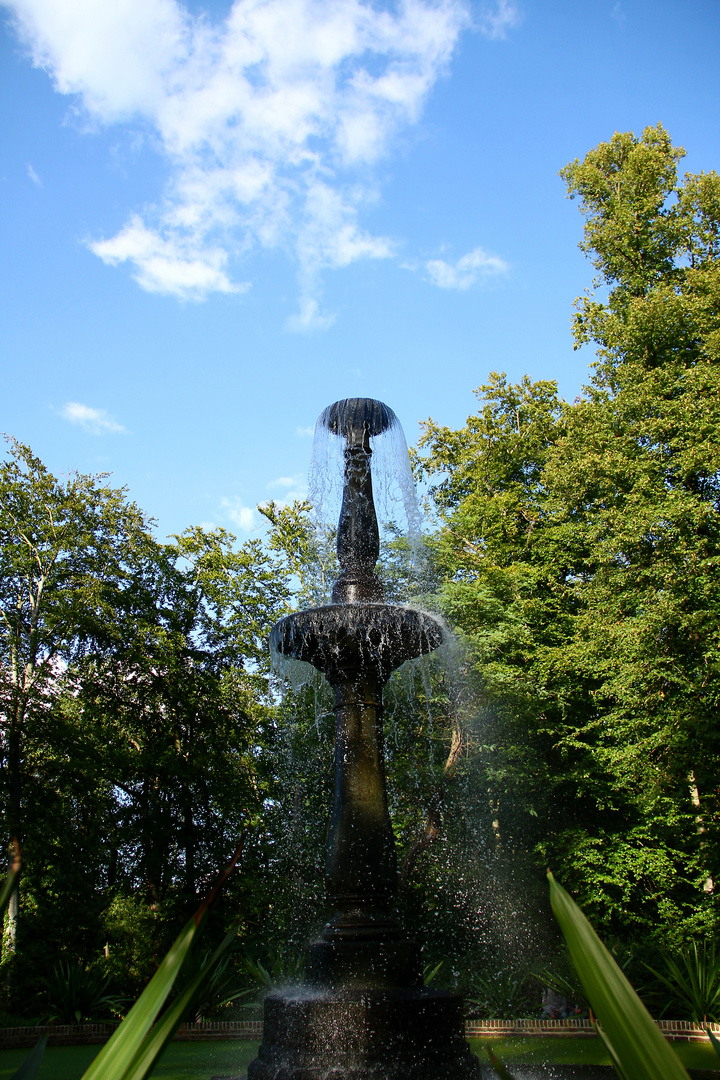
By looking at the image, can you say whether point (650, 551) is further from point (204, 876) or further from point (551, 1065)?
point (204, 876)

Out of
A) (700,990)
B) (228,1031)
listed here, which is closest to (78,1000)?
(228,1031)

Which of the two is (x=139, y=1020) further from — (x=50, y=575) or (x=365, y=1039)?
(x=50, y=575)

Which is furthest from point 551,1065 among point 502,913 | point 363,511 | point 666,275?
point 666,275

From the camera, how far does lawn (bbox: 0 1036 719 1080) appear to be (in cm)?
781

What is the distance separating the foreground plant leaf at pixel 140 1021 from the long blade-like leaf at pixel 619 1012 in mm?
335

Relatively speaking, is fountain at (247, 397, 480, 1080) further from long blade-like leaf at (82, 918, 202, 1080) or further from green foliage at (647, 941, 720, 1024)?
long blade-like leaf at (82, 918, 202, 1080)

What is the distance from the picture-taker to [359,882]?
675 centimetres

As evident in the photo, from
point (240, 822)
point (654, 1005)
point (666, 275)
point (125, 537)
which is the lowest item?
point (654, 1005)

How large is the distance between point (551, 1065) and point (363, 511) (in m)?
5.80

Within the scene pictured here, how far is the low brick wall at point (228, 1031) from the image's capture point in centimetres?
1025

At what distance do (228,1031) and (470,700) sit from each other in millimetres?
8322

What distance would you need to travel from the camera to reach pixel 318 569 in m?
21.4

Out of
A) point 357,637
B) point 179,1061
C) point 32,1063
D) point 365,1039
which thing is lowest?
point 179,1061

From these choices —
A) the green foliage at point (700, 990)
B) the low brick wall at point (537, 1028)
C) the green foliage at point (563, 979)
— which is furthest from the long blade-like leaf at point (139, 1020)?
the green foliage at point (563, 979)
